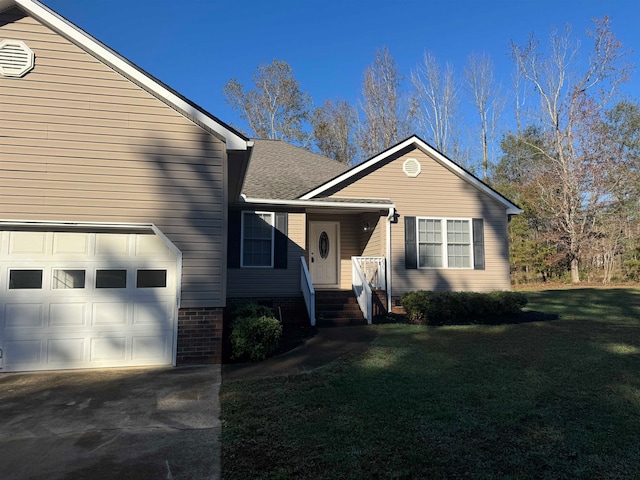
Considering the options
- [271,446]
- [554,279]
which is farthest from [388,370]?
[554,279]

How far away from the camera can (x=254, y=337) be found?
7203mm

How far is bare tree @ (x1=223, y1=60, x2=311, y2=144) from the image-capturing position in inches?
1302

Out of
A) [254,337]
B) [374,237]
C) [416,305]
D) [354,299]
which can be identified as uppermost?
[374,237]

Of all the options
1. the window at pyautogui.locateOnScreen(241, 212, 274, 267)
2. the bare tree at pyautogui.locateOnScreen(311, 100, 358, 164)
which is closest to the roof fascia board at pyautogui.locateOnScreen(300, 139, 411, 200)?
the window at pyautogui.locateOnScreen(241, 212, 274, 267)

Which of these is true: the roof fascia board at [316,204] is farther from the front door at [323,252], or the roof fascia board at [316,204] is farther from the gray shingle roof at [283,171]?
the front door at [323,252]

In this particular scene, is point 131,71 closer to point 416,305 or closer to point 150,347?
point 150,347

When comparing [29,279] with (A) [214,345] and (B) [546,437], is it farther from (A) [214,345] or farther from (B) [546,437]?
(B) [546,437]

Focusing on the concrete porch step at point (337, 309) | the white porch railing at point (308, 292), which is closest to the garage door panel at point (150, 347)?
the white porch railing at point (308, 292)

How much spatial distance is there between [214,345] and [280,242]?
4.64 m

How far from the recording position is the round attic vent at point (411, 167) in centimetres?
1253

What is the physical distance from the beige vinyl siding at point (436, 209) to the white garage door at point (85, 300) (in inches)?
254

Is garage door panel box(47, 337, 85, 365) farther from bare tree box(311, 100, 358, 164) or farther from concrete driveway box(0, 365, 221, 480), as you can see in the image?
bare tree box(311, 100, 358, 164)

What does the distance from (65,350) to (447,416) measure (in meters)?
5.93

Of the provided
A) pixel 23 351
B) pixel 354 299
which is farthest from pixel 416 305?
pixel 23 351
